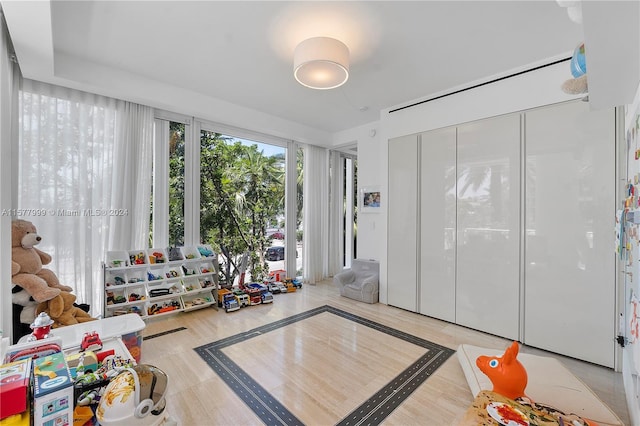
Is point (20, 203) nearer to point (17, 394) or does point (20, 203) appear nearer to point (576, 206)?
point (17, 394)

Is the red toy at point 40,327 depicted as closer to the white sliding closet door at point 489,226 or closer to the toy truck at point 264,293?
the toy truck at point 264,293

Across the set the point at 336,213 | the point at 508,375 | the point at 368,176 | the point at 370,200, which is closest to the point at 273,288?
the point at 336,213

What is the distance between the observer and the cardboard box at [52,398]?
862mm

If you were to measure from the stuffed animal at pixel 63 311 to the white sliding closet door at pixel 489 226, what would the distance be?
3.74 metres

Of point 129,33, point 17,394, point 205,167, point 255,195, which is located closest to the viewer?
point 17,394

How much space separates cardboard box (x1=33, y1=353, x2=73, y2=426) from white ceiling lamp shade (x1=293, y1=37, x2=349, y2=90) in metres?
2.23

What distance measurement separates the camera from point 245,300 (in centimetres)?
378

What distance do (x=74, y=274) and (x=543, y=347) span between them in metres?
4.65

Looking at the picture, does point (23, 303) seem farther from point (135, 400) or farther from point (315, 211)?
point (315, 211)

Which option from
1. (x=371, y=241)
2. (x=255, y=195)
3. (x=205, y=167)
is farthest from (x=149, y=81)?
(x=371, y=241)

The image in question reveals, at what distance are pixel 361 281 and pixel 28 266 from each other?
3634mm

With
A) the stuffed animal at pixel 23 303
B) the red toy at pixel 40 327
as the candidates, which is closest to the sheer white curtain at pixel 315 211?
the stuffed animal at pixel 23 303

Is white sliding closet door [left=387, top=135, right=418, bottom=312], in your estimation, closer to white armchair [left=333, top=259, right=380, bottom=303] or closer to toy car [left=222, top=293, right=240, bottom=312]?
white armchair [left=333, top=259, right=380, bottom=303]

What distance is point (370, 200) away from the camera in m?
4.59
